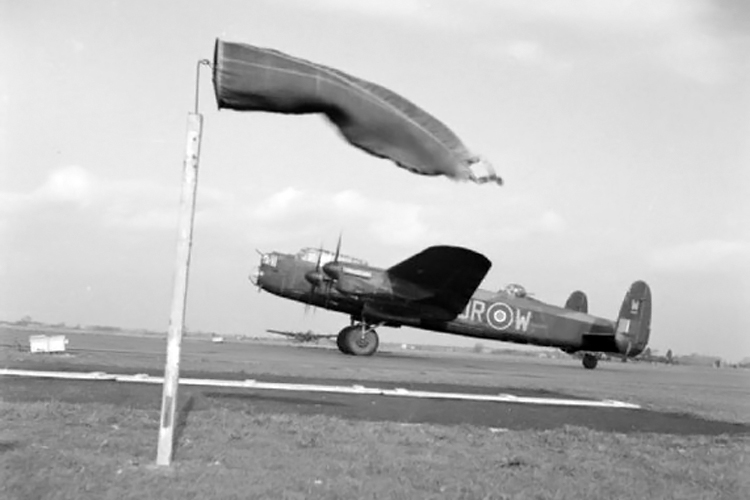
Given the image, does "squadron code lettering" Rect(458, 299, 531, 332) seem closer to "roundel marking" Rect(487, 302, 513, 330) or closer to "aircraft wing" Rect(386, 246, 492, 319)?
"roundel marking" Rect(487, 302, 513, 330)

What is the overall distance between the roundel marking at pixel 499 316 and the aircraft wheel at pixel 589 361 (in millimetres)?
4759

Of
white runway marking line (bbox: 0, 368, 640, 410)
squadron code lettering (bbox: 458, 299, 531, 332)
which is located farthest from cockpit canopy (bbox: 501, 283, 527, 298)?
white runway marking line (bbox: 0, 368, 640, 410)

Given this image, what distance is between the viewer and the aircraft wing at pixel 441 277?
25.1 metres

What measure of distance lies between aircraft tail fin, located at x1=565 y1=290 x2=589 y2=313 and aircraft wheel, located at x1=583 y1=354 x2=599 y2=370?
8.15m

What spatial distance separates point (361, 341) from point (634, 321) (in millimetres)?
15422

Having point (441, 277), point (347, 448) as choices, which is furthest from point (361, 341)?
point (347, 448)

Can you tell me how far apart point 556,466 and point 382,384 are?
728cm

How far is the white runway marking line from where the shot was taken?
11688 mm

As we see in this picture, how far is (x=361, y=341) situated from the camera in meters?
27.5

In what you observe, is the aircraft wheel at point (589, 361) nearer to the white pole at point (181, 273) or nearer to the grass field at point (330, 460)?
the grass field at point (330, 460)

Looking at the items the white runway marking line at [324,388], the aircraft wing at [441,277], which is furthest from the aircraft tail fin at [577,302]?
the white runway marking line at [324,388]

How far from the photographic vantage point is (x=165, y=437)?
579cm

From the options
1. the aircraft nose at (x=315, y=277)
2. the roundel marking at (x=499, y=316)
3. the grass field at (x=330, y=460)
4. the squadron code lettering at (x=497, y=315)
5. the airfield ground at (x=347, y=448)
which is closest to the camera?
the grass field at (x=330, y=460)

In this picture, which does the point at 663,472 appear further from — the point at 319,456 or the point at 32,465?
the point at 32,465
